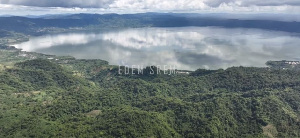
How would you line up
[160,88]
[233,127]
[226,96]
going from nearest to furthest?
1. [233,127]
2. [226,96]
3. [160,88]

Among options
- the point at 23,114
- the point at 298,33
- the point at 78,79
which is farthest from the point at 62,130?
the point at 298,33

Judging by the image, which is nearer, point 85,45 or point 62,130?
point 62,130

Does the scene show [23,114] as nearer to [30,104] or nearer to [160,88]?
[30,104]

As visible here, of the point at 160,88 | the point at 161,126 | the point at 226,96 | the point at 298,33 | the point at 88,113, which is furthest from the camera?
the point at 298,33

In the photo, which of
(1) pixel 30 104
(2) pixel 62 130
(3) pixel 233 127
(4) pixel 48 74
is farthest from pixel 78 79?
(3) pixel 233 127

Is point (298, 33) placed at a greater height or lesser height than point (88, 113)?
greater

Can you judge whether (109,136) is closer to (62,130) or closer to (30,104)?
(62,130)
